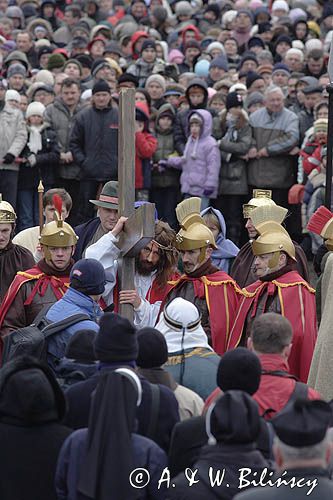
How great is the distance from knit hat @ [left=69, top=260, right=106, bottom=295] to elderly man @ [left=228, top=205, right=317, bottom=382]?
1.25 meters

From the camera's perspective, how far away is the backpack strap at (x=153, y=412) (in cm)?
634

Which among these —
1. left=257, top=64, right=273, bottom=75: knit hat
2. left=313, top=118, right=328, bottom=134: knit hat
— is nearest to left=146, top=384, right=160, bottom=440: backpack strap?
left=313, top=118, right=328, bottom=134: knit hat

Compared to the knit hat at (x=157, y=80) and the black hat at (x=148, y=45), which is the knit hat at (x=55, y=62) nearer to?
the black hat at (x=148, y=45)

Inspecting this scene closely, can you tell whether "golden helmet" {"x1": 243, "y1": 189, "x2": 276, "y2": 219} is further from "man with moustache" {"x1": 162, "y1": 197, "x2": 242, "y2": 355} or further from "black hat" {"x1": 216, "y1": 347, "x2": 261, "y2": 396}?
"black hat" {"x1": 216, "y1": 347, "x2": 261, "y2": 396}

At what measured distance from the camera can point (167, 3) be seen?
897 inches

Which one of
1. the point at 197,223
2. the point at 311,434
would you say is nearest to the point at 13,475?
the point at 311,434

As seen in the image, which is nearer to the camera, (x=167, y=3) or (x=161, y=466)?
(x=161, y=466)

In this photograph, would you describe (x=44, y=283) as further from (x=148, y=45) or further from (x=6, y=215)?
(x=148, y=45)

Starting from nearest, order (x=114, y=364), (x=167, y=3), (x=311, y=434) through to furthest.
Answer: (x=311, y=434) < (x=114, y=364) < (x=167, y=3)

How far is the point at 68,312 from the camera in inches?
328

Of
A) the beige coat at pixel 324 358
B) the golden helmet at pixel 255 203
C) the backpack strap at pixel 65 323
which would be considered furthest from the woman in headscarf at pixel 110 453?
the golden helmet at pixel 255 203

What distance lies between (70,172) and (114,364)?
9.89 metres

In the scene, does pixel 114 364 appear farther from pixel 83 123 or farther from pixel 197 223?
pixel 83 123

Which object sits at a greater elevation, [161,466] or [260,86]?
[260,86]
